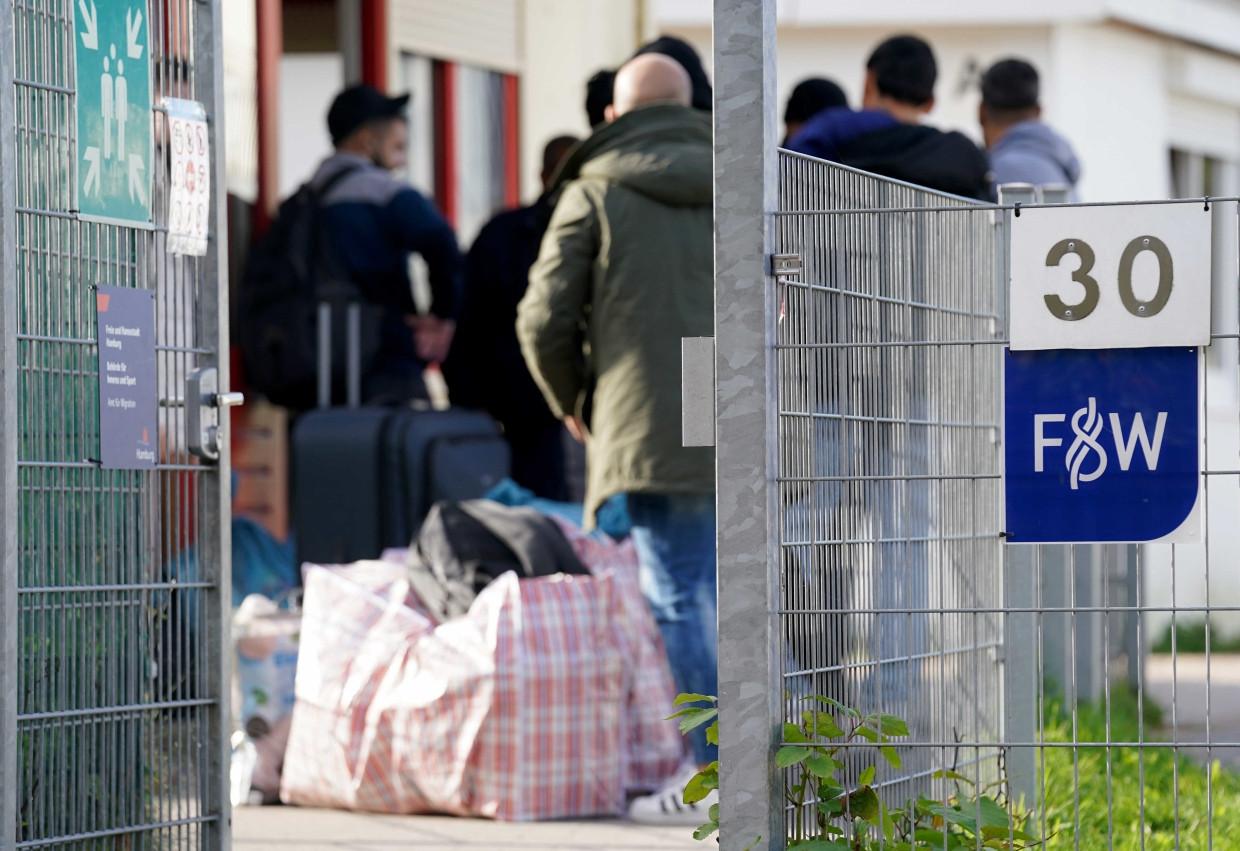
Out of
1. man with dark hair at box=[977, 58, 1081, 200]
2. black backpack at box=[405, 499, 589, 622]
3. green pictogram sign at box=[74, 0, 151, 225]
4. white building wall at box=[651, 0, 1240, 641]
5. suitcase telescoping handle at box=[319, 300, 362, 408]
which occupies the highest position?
white building wall at box=[651, 0, 1240, 641]

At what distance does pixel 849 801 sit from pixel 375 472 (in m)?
4.57

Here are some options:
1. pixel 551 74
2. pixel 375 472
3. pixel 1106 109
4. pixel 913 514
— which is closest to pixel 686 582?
pixel 913 514

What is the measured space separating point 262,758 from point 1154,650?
434cm

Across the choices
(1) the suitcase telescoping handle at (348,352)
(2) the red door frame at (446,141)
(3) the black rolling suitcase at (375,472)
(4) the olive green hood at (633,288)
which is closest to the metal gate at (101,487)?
(4) the olive green hood at (633,288)

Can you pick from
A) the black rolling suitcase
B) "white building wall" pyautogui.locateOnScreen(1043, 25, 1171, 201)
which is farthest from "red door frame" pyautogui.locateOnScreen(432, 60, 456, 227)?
"white building wall" pyautogui.locateOnScreen(1043, 25, 1171, 201)

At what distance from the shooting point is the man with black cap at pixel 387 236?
828 centimetres

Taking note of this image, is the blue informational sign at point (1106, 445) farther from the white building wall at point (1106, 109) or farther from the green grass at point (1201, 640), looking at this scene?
the white building wall at point (1106, 109)

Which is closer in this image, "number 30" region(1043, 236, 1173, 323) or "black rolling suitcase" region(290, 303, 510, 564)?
"number 30" region(1043, 236, 1173, 323)

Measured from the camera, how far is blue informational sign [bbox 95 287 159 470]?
3963 millimetres

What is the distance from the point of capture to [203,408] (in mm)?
4188

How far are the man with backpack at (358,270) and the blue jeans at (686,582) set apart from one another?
2867mm

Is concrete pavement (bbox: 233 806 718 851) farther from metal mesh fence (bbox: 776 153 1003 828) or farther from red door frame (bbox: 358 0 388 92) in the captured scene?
red door frame (bbox: 358 0 388 92)

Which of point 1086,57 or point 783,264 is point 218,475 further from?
point 1086,57

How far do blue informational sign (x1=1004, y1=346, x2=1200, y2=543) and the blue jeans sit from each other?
2.38 meters
